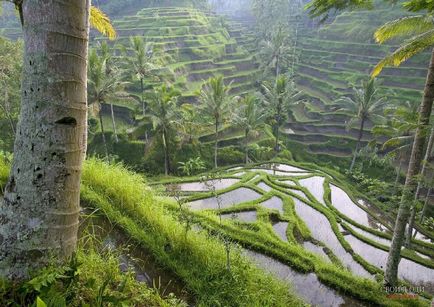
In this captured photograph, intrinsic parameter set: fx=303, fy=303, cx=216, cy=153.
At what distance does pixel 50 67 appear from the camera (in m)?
1.63

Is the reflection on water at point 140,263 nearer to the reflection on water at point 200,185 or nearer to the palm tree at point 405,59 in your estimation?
the palm tree at point 405,59

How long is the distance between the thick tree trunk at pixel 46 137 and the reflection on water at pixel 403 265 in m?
10.2

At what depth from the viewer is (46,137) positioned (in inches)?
66.0

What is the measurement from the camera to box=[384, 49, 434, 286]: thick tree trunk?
602 cm

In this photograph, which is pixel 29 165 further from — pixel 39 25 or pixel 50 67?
pixel 39 25

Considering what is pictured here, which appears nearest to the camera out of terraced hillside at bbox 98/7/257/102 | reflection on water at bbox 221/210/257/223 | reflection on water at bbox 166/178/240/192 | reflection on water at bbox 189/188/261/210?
reflection on water at bbox 221/210/257/223

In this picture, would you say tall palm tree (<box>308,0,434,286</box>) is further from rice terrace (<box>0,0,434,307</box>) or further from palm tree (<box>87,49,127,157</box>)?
palm tree (<box>87,49,127,157</box>)

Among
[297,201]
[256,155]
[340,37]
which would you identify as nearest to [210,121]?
[256,155]

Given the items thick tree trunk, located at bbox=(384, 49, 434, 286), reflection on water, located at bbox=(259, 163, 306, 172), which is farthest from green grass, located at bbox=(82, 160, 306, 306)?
reflection on water, located at bbox=(259, 163, 306, 172)

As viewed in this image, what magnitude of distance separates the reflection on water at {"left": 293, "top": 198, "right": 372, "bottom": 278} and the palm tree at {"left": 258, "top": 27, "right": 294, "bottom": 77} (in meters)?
25.3

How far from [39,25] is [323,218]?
473 inches

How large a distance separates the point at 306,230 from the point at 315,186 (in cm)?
574

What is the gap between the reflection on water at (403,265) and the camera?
9.33m

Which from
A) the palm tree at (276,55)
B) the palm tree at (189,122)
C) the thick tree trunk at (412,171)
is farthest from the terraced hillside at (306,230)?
the palm tree at (276,55)
